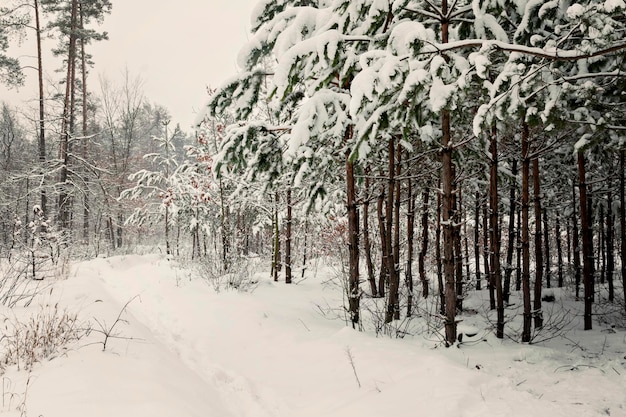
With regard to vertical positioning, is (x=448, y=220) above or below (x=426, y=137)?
below

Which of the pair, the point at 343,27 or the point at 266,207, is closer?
the point at 343,27

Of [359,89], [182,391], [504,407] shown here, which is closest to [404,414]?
[504,407]

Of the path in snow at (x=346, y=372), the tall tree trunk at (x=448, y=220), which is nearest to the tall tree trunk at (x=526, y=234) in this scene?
the path in snow at (x=346, y=372)

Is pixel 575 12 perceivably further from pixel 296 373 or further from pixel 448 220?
pixel 296 373

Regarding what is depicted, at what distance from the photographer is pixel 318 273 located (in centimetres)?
1450

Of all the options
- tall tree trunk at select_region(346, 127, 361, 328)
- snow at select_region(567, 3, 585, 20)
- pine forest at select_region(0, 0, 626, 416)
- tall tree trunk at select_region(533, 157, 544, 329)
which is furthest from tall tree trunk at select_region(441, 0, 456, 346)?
tall tree trunk at select_region(533, 157, 544, 329)

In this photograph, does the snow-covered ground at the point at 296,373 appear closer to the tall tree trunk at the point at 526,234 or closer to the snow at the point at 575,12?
the tall tree trunk at the point at 526,234

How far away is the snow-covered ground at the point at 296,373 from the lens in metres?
3.28

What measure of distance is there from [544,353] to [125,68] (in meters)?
29.6

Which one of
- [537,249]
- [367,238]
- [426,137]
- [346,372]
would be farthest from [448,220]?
[537,249]

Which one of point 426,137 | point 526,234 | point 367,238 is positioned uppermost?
point 426,137

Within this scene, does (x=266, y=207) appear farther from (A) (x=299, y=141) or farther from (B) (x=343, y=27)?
(B) (x=343, y=27)

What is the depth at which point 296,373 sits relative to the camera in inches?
189

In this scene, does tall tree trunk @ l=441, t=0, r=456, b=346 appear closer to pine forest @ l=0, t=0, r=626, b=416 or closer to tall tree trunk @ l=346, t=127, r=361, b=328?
pine forest @ l=0, t=0, r=626, b=416
